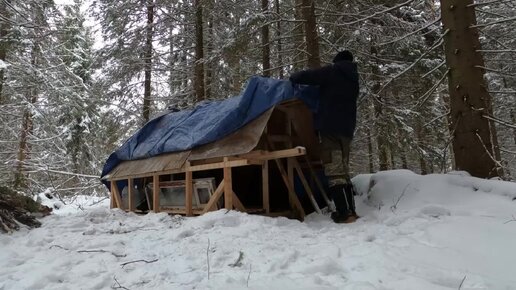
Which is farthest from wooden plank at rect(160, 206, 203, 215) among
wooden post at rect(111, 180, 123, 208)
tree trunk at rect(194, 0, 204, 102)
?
tree trunk at rect(194, 0, 204, 102)

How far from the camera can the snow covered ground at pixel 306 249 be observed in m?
2.70

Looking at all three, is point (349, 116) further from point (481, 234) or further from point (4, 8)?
point (4, 8)

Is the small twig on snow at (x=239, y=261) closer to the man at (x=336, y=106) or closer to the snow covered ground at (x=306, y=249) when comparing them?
the snow covered ground at (x=306, y=249)

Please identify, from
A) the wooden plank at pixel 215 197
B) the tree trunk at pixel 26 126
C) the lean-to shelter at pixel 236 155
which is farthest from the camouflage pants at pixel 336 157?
the tree trunk at pixel 26 126

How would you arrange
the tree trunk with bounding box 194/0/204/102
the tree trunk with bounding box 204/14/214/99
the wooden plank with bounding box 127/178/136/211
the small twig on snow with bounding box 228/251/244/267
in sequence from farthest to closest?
the tree trunk with bounding box 204/14/214/99 → the tree trunk with bounding box 194/0/204/102 → the wooden plank with bounding box 127/178/136/211 → the small twig on snow with bounding box 228/251/244/267

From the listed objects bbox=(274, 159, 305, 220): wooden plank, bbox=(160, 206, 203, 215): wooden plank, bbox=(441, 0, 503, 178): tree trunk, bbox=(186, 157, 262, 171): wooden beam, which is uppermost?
bbox=(441, 0, 503, 178): tree trunk

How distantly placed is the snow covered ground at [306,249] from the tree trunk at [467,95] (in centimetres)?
34

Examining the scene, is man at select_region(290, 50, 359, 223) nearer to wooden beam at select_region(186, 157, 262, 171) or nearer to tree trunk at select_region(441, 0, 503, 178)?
wooden beam at select_region(186, 157, 262, 171)

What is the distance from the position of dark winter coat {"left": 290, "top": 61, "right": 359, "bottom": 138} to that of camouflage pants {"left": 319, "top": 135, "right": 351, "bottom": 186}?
0.39ft

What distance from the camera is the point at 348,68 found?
5309 mm

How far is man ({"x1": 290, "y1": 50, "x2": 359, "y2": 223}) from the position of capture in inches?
Result: 206

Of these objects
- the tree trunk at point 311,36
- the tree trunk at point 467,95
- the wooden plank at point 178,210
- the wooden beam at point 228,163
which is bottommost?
the wooden plank at point 178,210

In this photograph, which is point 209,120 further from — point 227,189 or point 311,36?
point 311,36

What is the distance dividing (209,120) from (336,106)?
2.25 m
